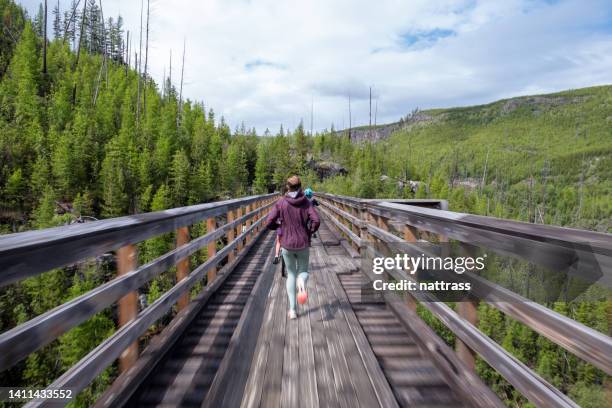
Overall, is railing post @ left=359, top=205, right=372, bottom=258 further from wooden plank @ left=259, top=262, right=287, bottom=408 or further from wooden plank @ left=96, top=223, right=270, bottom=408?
wooden plank @ left=96, top=223, right=270, bottom=408

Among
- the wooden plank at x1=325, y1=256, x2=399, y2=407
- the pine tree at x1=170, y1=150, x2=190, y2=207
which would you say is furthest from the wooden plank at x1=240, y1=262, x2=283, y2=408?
the pine tree at x1=170, y1=150, x2=190, y2=207

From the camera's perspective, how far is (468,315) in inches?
103

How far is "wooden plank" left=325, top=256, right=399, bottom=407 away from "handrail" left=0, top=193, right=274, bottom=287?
2309mm

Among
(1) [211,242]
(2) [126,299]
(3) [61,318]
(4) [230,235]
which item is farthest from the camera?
(4) [230,235]

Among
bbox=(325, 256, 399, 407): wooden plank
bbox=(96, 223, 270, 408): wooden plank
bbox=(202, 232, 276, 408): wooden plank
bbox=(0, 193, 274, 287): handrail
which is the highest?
bbox=(0, 193, 274, 287): handrail

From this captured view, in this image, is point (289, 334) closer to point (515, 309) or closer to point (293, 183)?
point (293, 183)

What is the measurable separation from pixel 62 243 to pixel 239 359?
1962 millimetres

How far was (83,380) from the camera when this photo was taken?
1.85m

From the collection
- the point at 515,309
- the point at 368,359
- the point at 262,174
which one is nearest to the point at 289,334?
the point at 368,359

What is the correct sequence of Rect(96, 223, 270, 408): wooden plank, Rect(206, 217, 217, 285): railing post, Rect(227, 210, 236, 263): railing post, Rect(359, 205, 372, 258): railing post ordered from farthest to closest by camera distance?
1. Rect(227, 210, 236, 263): railing post
2. Rect(359, 205, 372, 258): railing post
3. Rect(206, 217, 217, 285): railing post
4. Rect(96, 223, 270, 408): wooden plank

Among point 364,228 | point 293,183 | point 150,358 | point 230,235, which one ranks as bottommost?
point 150,358

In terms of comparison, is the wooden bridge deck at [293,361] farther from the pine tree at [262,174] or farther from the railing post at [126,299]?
the pine tree at [262,174]

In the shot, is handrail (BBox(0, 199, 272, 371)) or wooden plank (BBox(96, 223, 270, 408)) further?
wooden plank (BBox(96, 223, 270, 408))

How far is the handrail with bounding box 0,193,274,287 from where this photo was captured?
1.51 metres
